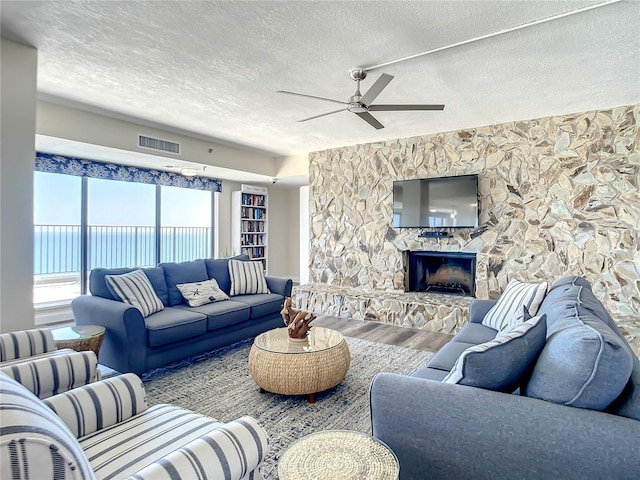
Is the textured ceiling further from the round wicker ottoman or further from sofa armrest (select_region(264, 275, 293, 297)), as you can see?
the round wicker ottoman

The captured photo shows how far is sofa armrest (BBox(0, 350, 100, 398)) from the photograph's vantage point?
1.71 metres

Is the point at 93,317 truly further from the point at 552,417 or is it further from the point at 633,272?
the point at 633,272

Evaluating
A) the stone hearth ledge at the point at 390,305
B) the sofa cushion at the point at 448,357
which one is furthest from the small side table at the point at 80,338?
the stone hearth ledge at the point at 390,305

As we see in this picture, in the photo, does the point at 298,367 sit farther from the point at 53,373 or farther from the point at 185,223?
the point at 185,223

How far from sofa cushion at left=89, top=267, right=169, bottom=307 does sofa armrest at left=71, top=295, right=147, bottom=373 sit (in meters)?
0.19

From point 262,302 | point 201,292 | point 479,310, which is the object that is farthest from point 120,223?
point 479,310

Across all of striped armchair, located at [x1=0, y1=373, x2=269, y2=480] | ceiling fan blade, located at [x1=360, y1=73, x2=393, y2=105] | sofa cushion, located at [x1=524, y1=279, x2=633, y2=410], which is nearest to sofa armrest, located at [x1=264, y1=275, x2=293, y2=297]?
ceiling fan blade, located at [x1=360, y1=73, x2=393, y2=105]

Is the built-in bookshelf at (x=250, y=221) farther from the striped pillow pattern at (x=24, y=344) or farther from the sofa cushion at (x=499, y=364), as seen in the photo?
the sofa cushion at (x=499, y=364)

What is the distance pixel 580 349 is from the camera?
47.7 inches

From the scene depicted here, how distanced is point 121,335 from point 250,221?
4803 millimetres

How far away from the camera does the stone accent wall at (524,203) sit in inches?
154

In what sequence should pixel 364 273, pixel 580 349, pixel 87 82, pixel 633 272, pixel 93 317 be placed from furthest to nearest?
pixel 364 273
pixel 633 272
pixel 87 82
pixel 93 317
pixel 580 349

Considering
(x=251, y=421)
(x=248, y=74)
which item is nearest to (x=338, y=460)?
(x=251, y=421)

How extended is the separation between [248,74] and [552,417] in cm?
319
